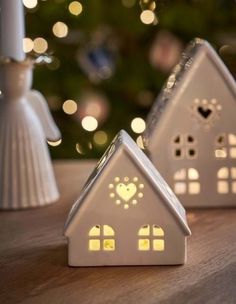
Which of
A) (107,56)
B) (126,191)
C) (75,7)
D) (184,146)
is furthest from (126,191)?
(107,56)

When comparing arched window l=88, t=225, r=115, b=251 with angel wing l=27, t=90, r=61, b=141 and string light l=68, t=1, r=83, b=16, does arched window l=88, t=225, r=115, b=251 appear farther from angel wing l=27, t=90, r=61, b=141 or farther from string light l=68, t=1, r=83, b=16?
string light l=68, t=1, r=83, b=16

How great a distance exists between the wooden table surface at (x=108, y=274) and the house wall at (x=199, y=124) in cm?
9

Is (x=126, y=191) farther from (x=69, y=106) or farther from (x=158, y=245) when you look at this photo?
(x=69, y=106)

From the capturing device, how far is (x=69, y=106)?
2020 mm

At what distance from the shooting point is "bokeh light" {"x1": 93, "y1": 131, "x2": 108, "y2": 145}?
2.00 m

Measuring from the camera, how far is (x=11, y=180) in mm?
946

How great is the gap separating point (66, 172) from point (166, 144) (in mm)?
339

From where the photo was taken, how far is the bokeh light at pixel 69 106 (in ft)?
6.56

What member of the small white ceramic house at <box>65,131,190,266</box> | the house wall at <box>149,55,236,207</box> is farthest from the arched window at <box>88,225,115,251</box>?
the house wall at <box>149,55,236,207</box>

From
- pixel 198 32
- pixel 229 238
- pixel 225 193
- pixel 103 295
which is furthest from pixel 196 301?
pixel 198 32

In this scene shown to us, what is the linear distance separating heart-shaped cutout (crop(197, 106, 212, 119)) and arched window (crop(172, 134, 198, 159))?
4 cm

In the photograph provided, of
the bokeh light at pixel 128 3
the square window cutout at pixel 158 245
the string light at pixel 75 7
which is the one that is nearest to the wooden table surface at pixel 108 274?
the square window cutout at pixel 158 245

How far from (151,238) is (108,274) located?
6 cm

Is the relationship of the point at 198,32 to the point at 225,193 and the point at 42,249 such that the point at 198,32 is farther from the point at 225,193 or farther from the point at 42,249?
the point at 42,249
